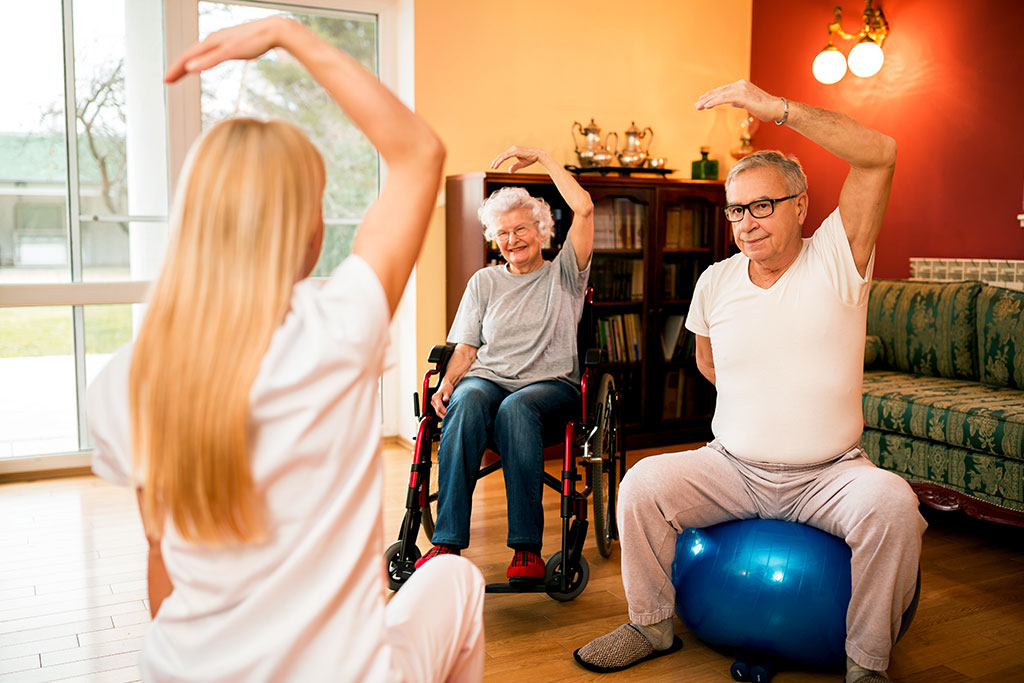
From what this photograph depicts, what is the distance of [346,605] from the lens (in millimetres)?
978

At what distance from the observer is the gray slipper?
2.14m

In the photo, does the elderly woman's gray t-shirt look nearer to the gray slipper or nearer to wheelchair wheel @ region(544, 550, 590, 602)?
wheelchair wheel @ region(544, 550, 590, 602)

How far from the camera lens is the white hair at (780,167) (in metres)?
2.23

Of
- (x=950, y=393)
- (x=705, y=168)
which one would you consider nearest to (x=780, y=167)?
(x=950, y=393)

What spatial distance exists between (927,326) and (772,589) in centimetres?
220

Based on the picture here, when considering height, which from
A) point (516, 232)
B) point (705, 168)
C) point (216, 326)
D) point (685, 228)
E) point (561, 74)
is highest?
point (561, 74)

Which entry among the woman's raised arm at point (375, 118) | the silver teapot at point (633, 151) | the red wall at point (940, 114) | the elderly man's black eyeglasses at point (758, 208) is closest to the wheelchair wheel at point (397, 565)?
the elderly man's black eyeglasses at point (758, 208)

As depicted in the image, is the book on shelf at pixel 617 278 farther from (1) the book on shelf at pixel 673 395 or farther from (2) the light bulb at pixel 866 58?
(2) the light bulb at pixel 866 58

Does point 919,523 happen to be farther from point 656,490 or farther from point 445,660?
point 445,660

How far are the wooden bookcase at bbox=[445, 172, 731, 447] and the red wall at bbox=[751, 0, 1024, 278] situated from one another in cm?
84

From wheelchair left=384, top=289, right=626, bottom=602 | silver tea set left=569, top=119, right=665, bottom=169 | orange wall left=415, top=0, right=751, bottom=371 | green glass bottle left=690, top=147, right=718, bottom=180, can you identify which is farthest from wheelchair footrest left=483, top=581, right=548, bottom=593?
green glass bottle left=690, top=147, right=718, bottom=180

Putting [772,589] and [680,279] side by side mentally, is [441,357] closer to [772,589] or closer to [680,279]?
[772,589]

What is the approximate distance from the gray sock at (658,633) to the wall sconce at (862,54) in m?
3.26

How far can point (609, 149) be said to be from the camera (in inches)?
188
